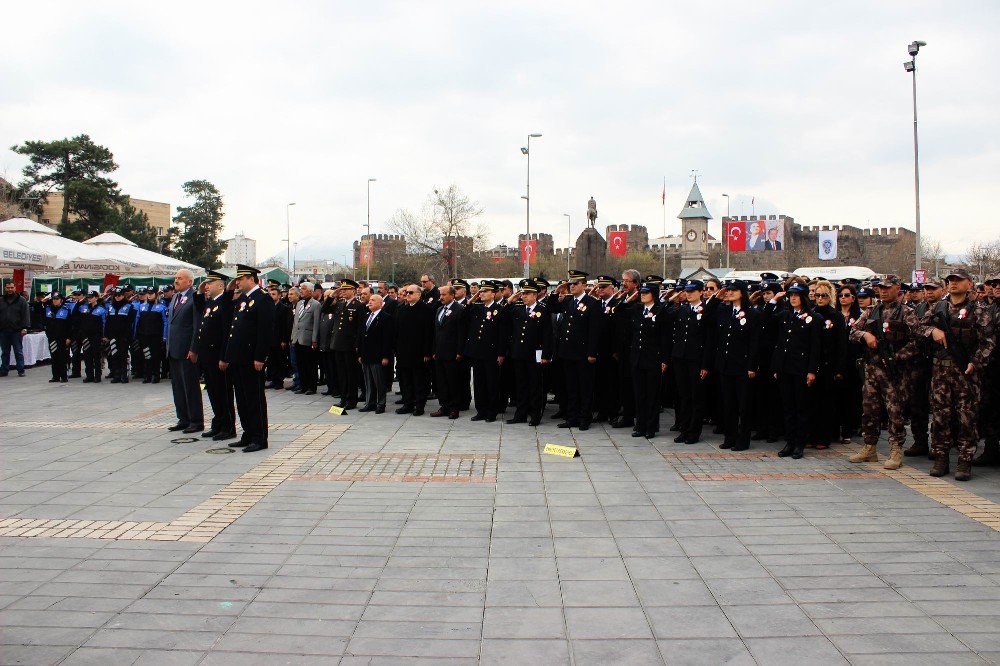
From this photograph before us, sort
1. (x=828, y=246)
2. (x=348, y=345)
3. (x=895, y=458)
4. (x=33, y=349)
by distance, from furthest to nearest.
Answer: (x=828, y=246) → (x=33, y=349) → (x=348, y=345) → (x=895, y=458)

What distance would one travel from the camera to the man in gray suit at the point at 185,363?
10.1 m

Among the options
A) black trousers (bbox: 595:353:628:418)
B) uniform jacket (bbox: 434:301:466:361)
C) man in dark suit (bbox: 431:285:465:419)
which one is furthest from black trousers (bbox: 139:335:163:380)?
black trousers (bbox: 595:353:628:418)

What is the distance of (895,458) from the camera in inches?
321

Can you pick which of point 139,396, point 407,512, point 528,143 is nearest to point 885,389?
point 407,512

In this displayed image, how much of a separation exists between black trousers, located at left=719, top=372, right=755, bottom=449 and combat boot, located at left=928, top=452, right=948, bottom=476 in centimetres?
199

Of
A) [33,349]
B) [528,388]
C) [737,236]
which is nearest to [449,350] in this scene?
[528,388]

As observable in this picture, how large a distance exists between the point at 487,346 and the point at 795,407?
428cm

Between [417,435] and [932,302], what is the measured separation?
638 centimetres

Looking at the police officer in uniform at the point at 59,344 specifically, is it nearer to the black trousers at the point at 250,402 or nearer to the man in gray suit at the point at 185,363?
the man in gray suit at the point at 185,363

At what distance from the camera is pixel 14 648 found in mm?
3873

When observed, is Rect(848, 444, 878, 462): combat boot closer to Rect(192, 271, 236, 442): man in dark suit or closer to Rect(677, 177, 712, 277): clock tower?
Rect(192, 271, 236, 442): man in dark suit

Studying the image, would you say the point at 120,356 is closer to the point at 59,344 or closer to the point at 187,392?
the point at 59,344

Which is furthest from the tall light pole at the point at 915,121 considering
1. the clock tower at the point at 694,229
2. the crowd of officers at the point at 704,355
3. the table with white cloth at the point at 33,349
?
the clock tower at the point at 694,229

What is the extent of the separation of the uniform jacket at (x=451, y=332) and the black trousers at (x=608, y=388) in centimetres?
213
